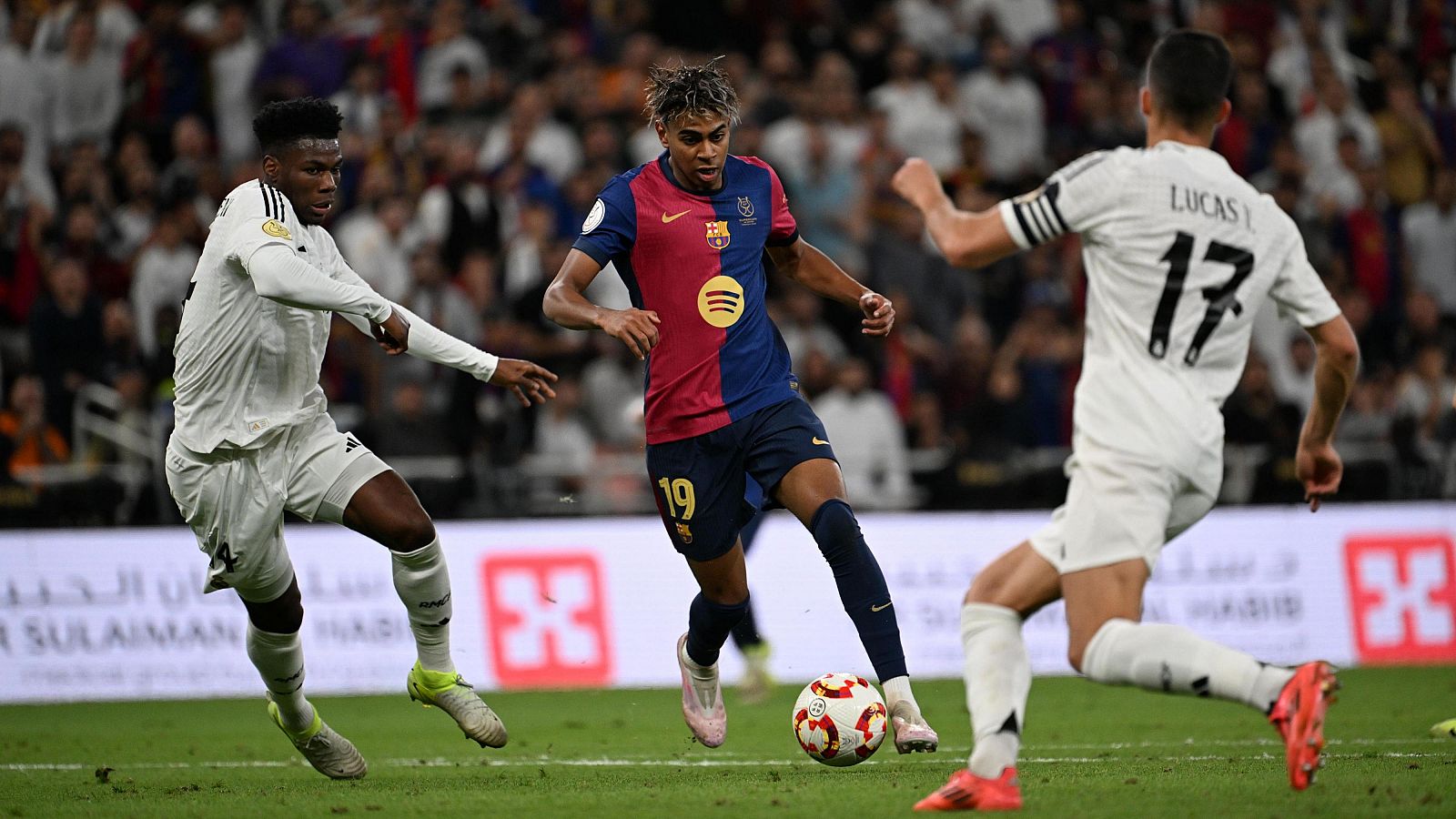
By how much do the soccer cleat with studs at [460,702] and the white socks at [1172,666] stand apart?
2922 mm

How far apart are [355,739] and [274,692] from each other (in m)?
2.34

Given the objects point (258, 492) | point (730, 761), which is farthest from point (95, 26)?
point (730, 761)

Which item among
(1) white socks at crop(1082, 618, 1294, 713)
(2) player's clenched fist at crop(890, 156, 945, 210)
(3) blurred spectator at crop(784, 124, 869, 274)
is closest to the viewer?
(1) white socks at crop(1082, 618, 1294, 713)

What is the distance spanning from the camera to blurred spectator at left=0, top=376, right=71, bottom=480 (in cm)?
1309

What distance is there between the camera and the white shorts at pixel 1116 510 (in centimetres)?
509

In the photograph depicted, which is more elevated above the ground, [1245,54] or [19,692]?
[1245,54]

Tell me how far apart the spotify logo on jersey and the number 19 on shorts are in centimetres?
67

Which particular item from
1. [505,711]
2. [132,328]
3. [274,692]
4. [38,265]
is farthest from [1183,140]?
[38,265]

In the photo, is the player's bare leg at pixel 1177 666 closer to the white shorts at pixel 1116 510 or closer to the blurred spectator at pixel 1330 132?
the white shorts at pixel 1116 510

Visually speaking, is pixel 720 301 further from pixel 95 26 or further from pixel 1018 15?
pixel 1018 15

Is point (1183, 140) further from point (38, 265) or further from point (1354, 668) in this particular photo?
point (38, 265)

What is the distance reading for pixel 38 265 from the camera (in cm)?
1462

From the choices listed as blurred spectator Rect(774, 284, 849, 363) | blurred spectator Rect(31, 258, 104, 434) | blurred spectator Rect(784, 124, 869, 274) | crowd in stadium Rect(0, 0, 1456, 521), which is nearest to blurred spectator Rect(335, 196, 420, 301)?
crowd in stadium Rect(0, 0, 1456, 521)

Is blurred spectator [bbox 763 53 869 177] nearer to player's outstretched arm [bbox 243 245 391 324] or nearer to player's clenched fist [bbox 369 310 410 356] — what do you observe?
player's clenched fist [bbox 369 310 410 356]
